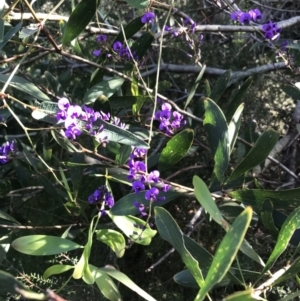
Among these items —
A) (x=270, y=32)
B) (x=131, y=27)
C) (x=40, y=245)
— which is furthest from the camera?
(x=131, y=27)

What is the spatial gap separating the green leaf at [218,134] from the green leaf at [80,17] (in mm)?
351

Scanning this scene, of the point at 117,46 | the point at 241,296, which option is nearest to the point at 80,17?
the point at 117,46

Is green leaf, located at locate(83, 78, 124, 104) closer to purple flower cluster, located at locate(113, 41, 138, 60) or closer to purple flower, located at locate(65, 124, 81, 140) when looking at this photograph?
purple flower cluster, located at locate(113, 41, 138, 60)

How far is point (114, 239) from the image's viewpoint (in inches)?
36.7

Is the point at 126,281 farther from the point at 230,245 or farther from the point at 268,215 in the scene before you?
the point at 268,215

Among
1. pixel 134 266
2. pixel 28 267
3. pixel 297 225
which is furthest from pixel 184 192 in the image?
pixel 28 267

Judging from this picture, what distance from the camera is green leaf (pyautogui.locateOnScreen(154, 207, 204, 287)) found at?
649 mm

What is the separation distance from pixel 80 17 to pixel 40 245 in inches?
19.8

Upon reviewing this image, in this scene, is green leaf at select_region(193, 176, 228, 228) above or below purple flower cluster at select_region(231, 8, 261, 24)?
below

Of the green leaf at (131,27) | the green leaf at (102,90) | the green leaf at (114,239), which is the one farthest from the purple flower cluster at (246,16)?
the green leaf at (114,239)

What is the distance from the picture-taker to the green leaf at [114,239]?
0.92 m

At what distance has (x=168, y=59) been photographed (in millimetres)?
1888

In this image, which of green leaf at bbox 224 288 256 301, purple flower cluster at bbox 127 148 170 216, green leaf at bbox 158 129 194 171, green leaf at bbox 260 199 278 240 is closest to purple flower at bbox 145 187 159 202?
purple flower cluster at bbox 127 148 170 216

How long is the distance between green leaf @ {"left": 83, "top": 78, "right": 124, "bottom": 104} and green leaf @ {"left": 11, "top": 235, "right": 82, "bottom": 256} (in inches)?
18.1
